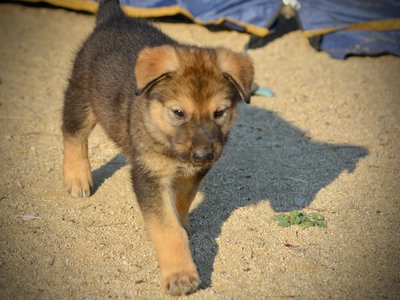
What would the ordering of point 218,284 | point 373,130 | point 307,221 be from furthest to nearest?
point 373,130, point 307,221, point 218,284

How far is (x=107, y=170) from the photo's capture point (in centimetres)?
545

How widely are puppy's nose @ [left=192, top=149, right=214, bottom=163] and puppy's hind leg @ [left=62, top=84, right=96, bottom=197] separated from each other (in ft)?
5.54

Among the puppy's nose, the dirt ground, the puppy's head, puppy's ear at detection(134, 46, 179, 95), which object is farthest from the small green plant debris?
puppy's ear at detection(134, 46, 179, 95)

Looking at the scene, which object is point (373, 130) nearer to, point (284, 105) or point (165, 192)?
point (284, 105)

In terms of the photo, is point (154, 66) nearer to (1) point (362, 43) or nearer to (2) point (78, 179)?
(2) point (78, 179)

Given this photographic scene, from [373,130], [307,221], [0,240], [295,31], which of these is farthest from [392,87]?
[0,240]

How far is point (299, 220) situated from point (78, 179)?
1.83m

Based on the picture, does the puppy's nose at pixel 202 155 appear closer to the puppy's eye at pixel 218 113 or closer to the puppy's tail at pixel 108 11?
the puppy's eye at pixel 218 113

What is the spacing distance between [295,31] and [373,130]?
2.92 meters

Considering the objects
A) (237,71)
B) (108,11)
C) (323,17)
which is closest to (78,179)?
(108,11)

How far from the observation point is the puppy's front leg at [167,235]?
371cm

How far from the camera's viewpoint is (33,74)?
7.38 meters

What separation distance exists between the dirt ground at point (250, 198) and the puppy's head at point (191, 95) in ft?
2.93

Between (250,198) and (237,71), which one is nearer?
(237,71)
